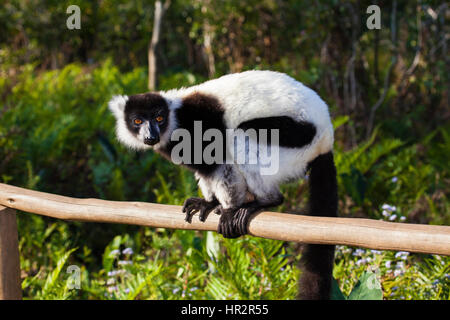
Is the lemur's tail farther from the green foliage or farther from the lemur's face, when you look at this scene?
the lemur's face

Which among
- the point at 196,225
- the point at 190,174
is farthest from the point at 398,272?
the point at 190,174

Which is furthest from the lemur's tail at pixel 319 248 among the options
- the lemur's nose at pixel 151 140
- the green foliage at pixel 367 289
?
the lemur's nose at pixel 151 140

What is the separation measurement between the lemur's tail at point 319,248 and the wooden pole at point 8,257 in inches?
62.9

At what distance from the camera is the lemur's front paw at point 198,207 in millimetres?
2597

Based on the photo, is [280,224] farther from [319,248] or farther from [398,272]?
[398,272]

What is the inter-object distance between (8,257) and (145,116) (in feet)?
3.78

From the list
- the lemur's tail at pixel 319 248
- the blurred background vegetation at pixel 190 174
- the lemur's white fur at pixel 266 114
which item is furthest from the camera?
the blurred background vegetation at pixel 190 174

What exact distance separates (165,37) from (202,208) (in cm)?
990

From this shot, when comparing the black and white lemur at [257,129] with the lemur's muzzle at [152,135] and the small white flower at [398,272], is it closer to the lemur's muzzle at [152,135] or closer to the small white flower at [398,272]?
the lemur's muzzle at [152,135]

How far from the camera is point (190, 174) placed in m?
5.11

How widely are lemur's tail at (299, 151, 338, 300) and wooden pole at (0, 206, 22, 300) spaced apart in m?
1.60

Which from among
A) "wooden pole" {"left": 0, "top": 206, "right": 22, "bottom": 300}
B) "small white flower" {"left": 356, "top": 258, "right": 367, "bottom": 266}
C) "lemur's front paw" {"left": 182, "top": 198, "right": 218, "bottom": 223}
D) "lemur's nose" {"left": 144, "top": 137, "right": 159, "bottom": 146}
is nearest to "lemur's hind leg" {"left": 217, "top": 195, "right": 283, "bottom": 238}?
"lemur's front paw" {"left": 182, "top": 198, "right": 218, "bottom": 223}

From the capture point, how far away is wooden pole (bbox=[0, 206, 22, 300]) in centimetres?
268

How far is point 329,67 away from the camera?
730 centimetres
